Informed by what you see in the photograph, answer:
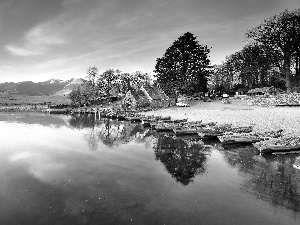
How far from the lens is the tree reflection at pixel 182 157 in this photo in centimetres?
1789

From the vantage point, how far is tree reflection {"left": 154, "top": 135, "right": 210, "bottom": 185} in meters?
17.9

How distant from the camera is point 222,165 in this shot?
19.5 meters

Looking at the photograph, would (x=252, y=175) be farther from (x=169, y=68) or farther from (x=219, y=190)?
(x=169, y=68)

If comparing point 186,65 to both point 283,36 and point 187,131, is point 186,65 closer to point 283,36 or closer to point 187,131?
point 283,36

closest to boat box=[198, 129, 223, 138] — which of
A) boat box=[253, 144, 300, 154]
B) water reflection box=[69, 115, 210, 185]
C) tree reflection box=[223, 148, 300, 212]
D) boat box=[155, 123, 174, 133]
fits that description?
water reflection box=[69, 115, 210, 185]

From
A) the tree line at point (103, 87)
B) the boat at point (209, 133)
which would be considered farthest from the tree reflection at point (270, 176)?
the tree line at point (103, 87)

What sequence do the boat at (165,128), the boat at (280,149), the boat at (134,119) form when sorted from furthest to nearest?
the boat at (134,119) → the boat at (165,128) → the boat at (280,149)

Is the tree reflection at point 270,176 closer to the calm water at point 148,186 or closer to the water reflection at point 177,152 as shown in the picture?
the calm water at point 148,186

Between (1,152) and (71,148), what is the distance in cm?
703

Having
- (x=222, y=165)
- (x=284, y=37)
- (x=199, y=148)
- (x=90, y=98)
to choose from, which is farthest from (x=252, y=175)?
(x=90, y=98)

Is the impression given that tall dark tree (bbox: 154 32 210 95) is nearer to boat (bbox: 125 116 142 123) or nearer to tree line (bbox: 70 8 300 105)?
tree line (bbox: 70 8 300 105)

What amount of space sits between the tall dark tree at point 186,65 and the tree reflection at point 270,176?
52.2 meters

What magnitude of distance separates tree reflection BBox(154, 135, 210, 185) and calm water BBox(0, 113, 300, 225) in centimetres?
8

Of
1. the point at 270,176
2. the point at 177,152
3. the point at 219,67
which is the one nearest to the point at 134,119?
the point at 177,152
